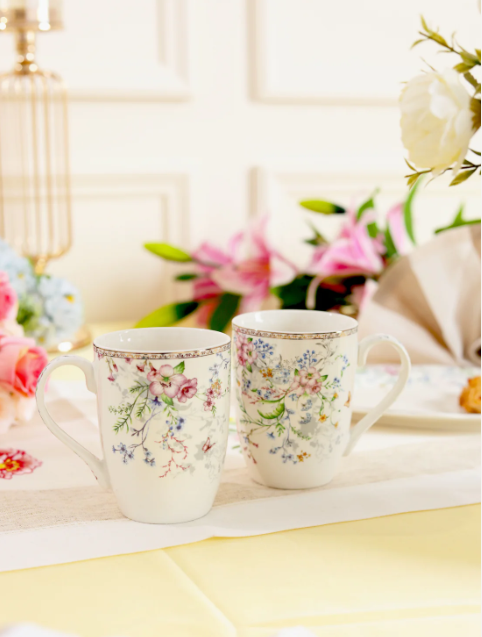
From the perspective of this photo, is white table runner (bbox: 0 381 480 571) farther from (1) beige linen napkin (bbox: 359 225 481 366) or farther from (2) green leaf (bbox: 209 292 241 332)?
(2) green leaf (bbox: 209 292 241 332)

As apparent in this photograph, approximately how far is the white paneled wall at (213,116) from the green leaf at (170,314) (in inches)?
9.3

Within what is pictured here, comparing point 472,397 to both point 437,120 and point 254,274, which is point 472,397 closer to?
point 437,120

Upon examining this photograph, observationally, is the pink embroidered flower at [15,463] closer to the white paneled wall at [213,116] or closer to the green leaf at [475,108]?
the green leaf at [475,108]

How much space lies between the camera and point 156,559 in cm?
44

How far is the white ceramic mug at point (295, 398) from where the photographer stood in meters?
0.51

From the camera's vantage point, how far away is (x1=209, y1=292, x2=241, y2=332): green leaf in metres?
1.03

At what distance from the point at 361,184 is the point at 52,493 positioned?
3.38 feet

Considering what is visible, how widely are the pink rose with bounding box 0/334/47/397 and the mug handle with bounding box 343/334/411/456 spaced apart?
11.0 inches

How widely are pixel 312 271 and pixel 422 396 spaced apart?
1.12 feet

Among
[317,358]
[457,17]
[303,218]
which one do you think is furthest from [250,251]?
[457,17]

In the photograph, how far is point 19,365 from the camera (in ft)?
2.10

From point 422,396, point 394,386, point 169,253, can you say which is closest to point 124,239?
point 169,253

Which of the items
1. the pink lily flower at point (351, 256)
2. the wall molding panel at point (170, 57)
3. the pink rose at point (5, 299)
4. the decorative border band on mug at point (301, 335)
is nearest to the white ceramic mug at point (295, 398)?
the decorative border band on mug at point (301, 335)

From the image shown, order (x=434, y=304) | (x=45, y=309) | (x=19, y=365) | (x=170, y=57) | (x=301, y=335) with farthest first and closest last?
(x=170, y=57) → (x=45, y=309) → (x=434, y=304) → (x=19, y=365) → (x=301, y=335)
